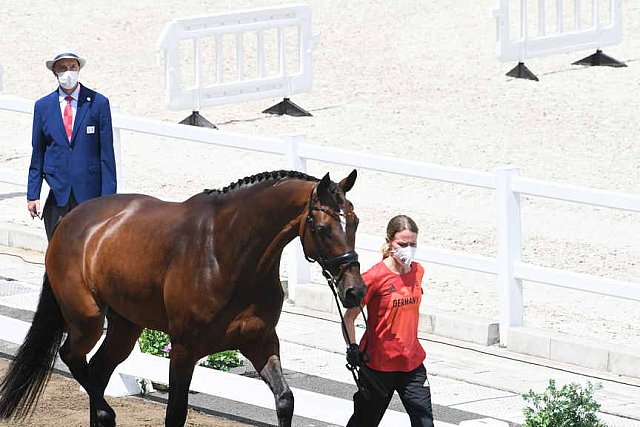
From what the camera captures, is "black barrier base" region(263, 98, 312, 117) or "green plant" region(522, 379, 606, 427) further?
"black barrier base" region(263, 98, 312, 117)

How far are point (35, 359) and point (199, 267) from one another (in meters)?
1.60

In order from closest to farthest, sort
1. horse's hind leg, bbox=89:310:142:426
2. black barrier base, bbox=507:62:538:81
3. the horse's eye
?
1. the horse's eye
2. horse's hind leg, bbox=89:310:142:426
3. black barrier base, bbox=507:62:538:81

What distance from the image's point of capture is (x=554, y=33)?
22281 millimetres

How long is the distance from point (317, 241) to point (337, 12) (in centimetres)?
1870

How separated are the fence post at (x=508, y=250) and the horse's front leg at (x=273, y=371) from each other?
3626 mm

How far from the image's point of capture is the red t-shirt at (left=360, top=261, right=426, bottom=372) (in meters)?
7.44

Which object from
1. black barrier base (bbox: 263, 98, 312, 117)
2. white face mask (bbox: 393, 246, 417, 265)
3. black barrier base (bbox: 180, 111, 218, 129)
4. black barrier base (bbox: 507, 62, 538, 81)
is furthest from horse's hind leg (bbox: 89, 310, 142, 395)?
black barrier base (bbox: 507, 62, 538, 81)

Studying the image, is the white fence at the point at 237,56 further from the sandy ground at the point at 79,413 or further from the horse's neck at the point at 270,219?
the horse's neck at the point at 270,219

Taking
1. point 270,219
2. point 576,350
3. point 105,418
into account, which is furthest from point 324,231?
point 576,350

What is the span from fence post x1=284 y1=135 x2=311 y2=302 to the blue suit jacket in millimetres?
2391

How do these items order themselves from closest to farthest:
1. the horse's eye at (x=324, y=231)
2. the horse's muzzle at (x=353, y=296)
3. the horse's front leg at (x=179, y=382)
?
the horse's muzzle at (x=353, y=296) < the horse's eye at (x=324, y=231) < the horse's front leg at (x=179, y=382)

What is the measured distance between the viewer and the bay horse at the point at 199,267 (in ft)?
24.3

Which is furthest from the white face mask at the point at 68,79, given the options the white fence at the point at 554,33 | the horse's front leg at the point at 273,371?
the white fence at the point at 554,33

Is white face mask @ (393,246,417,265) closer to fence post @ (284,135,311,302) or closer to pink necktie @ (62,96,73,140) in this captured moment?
pink necktie @ (62,96,73,140)
